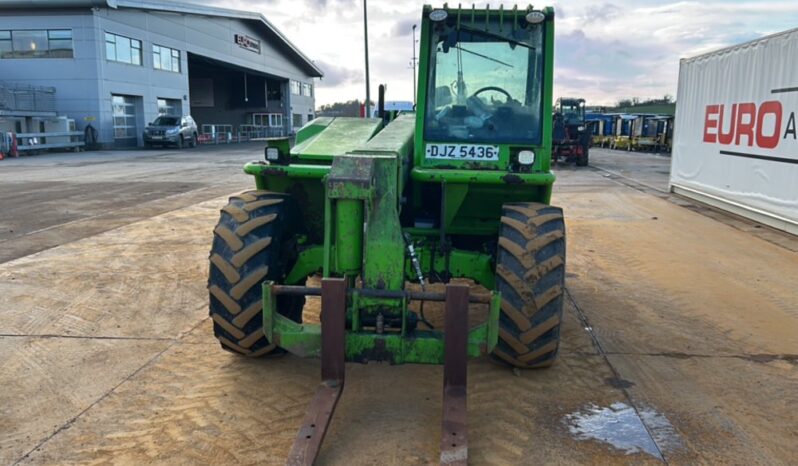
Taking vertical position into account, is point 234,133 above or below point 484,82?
below

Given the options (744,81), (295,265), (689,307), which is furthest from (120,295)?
(744,81)

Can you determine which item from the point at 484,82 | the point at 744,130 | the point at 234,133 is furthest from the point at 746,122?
the point at 234,133

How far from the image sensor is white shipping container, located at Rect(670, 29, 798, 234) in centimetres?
1141

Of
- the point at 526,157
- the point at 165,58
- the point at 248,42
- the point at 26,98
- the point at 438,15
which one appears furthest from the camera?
the point at 248,42

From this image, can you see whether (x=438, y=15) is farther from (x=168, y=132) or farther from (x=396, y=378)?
(x=168, y=132)

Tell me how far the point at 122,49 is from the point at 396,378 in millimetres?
35719

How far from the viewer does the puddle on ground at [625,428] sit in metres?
3.85

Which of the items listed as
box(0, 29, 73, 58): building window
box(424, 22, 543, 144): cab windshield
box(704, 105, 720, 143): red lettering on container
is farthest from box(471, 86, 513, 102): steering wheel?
box(0, 29, 73, 58): building window

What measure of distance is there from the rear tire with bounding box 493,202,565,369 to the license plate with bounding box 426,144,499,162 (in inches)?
26.6

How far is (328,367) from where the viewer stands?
3.82 metres

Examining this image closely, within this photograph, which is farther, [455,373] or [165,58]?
[165,58]

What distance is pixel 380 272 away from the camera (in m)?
3.88

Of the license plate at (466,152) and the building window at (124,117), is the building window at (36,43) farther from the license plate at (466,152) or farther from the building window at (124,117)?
the license plate at (466,152)

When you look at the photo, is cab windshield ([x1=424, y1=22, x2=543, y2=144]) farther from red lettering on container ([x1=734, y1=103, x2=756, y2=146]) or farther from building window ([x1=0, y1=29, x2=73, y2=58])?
building window ([x1=0, y1=29, x2=73, y2=58])
